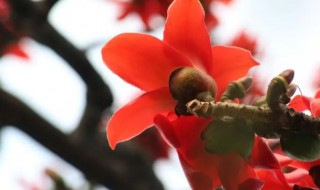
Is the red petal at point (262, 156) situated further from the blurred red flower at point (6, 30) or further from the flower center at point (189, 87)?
the blurred red flower at point (6, 30)

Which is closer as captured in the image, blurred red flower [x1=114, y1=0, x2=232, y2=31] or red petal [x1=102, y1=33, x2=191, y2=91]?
red petal [x1=102, y1=33, x2=191, y2=91]

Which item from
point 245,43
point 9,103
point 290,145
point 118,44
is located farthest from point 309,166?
point 245,43

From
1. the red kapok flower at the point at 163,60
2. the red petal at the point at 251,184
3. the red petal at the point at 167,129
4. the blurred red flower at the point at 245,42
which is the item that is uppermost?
the blurred red flower at the point at 245,42

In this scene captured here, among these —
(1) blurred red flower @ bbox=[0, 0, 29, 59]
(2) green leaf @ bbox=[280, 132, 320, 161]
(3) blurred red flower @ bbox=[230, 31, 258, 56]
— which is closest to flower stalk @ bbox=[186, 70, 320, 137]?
(2) green leaf @ bbox=[280, 132, 320, 161]

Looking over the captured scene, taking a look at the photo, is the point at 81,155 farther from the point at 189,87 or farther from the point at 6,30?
the point at 189,87

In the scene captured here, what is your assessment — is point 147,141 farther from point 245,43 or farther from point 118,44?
point 118,44

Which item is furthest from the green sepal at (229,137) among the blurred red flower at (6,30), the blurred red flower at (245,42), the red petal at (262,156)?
the blurred red flower at (245,42)

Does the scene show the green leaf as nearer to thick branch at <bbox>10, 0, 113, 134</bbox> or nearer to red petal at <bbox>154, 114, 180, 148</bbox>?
red petal at <bbox>154, 114, 180, 148</bbox>
